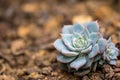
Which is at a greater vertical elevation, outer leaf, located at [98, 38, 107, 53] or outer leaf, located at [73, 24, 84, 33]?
outer leaf, located at [73, 24, 84, 33]

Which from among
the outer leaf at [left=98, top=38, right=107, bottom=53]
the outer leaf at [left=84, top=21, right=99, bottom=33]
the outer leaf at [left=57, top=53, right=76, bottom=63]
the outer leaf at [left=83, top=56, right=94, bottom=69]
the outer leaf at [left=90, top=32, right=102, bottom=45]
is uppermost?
the outer leaf at [left=84, top=21, right=99, bottom=33]

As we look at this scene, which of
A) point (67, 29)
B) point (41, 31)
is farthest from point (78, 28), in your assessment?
point (41, 31)

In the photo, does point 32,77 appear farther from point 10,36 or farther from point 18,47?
point 10,36

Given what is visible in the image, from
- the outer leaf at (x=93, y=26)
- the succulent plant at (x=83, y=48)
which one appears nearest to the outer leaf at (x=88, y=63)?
the succulent plant at (x=83, y=48)

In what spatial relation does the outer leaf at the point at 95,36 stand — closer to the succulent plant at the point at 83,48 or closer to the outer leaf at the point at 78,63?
the succulent plant at the point at 83,48

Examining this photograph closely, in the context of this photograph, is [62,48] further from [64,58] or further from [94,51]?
[94,51]

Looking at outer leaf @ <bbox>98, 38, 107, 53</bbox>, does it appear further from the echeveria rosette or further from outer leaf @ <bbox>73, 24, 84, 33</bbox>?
outer leaf @ <bbox>73, 24, 84, 33</bbox>

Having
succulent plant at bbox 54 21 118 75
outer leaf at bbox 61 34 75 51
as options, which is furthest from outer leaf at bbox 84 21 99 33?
outer leaf at bbox 61 34 75 51
